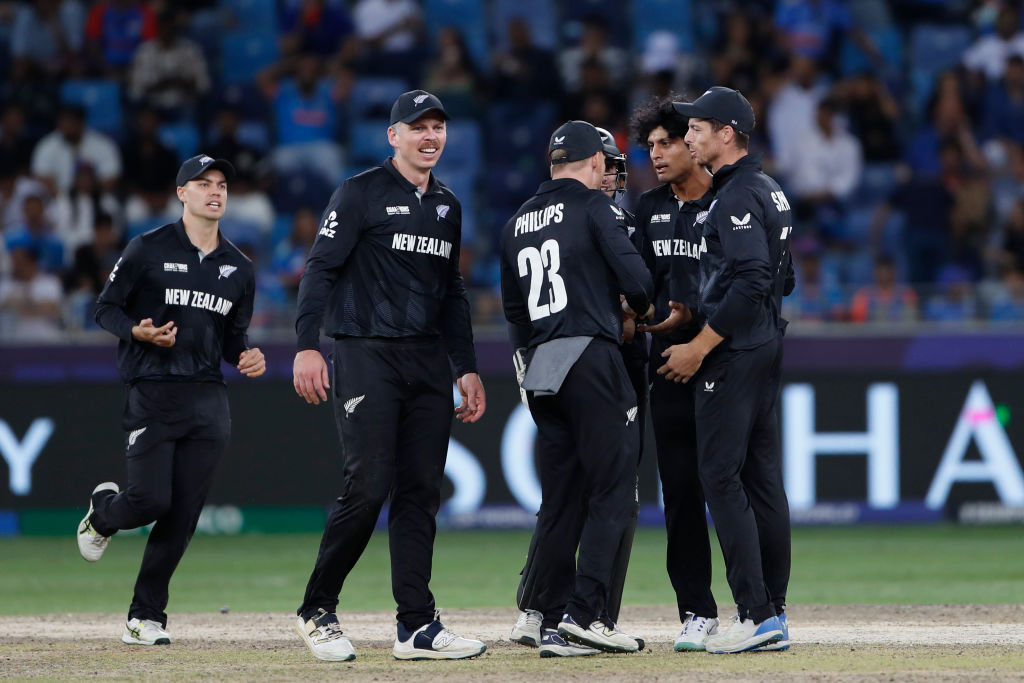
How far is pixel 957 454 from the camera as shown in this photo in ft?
45.5

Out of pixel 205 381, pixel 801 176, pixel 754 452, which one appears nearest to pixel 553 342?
pixel 754 452

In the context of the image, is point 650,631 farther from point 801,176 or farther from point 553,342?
point 801,176

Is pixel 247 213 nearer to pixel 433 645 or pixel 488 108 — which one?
pixel 488 108

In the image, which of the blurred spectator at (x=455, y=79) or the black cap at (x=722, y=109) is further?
the blurred spectator at (x=455, y=79)

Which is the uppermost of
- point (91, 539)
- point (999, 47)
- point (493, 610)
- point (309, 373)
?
point (999, 47)

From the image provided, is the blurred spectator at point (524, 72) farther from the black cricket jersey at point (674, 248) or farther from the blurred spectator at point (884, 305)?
the black cricket jersey at point (674, 248)

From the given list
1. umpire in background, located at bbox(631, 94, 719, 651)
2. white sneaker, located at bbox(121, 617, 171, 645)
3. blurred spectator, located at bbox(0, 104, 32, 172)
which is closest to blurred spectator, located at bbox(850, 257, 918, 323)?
umpire in background, located at bbox(631, 94, 719, 651)

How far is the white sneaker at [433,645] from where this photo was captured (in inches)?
272

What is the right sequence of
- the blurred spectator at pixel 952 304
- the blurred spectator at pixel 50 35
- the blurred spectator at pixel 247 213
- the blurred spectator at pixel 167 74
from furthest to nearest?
the blurred spectator at pixel 50 35, the blurred spectator at pixel 167 74, the blurred spectator at pixel 247 213, the blurred spectator at pixel 952 304

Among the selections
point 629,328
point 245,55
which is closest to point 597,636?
point 629,328

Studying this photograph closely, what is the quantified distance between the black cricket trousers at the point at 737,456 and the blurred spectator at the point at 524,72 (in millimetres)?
10910

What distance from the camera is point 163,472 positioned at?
796 cm

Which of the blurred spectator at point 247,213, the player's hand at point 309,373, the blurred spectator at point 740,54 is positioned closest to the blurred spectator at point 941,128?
the blurred spectator at point 740,54

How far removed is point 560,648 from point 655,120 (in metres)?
2.66
